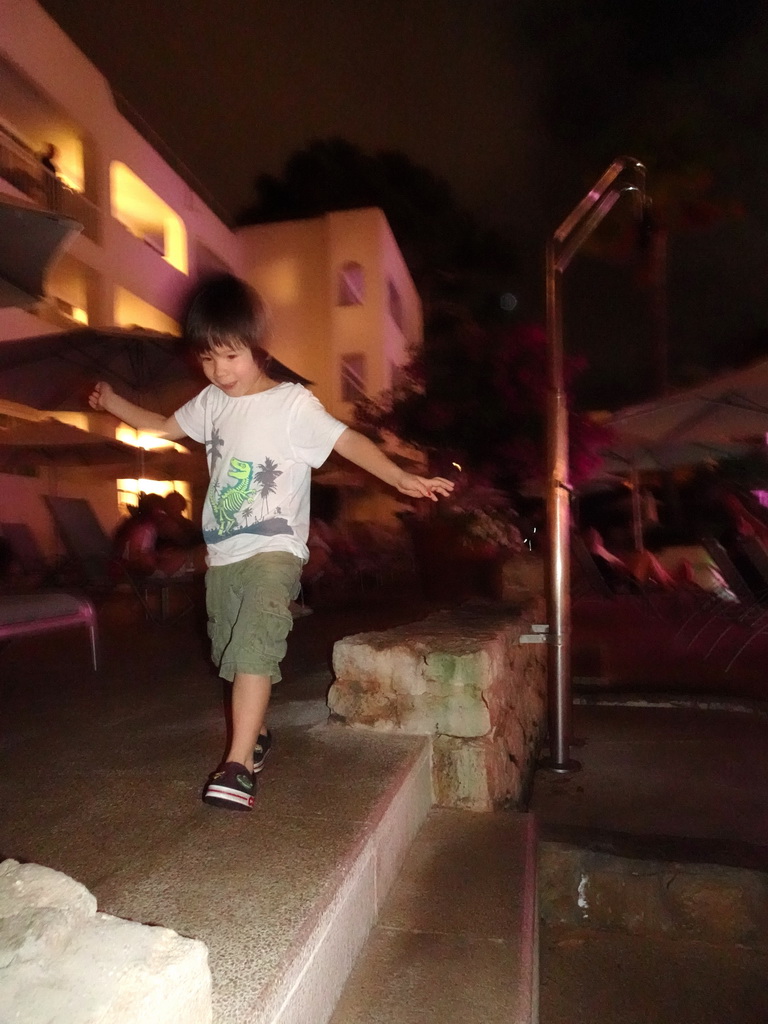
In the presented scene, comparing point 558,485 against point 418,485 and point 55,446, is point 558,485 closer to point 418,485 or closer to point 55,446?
point 418,485

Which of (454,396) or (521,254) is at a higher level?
(521,254)

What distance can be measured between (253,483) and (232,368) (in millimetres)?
350

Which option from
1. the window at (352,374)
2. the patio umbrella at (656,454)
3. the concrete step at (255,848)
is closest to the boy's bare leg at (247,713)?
the concrete step at (255,848)

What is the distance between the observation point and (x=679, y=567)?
7105 millimetres

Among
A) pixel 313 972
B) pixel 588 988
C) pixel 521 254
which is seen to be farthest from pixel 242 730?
pixel 521 254

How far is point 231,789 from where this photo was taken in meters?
1.71

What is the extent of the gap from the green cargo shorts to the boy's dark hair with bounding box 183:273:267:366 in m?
0.63

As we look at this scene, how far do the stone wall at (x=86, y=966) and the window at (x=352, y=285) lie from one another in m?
17.3

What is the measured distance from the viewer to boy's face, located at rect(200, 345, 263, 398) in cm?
200

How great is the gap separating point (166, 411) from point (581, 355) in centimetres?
389

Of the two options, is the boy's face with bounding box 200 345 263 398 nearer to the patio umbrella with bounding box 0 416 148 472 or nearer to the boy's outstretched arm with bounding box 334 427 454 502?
the boy's outstretched arm with bounding box 334 427 454 502

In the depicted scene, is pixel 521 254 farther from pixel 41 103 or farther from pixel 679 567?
pixel 679 567

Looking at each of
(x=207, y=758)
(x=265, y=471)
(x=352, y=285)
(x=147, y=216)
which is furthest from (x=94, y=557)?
(x=352, y=285)

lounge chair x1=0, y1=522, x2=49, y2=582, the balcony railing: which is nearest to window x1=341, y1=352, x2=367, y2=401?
the balcony railing
